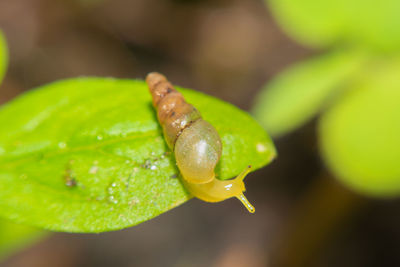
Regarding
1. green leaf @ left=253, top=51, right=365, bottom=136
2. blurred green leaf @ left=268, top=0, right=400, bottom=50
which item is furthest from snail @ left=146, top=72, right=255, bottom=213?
blurred green leaf @ left=268, top=0, right=400, bottom=50

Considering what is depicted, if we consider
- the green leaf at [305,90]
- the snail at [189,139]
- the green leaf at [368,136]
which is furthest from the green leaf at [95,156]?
the green leaf at [368,136]

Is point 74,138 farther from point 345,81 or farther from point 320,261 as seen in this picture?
point 320,261

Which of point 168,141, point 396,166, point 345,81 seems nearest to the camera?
point 168,141

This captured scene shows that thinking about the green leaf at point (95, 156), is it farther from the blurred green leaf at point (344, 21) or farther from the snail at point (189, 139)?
the blurred green leaf at point (344, 21)

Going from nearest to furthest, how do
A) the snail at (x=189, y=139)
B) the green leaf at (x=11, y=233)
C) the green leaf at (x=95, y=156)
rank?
the green leaf at (x=95, y=156), the snail at (x=189, y=139), the green leaf at (x=11, y=233)

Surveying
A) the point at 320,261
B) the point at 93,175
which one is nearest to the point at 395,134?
the point at 320,261
